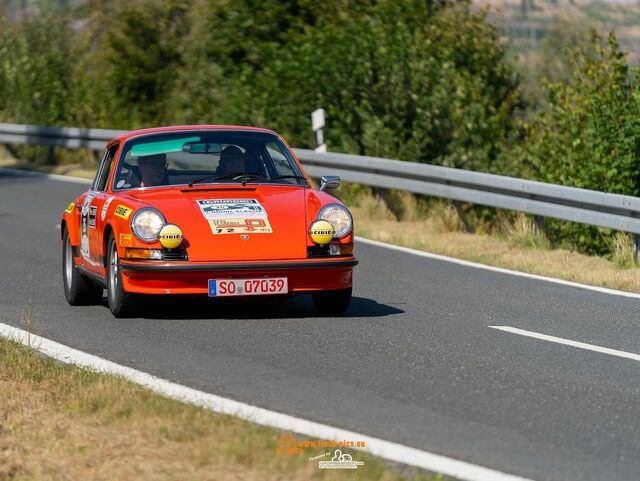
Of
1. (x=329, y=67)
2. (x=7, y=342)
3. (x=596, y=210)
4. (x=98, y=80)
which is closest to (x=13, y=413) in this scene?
(x=7, y=342)

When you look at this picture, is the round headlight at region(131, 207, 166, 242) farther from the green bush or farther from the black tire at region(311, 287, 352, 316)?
the green bush

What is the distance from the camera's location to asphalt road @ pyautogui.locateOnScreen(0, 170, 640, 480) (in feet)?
20.7

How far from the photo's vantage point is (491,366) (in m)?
8.15

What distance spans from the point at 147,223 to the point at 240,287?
0.80 meters

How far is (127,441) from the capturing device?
6.04m

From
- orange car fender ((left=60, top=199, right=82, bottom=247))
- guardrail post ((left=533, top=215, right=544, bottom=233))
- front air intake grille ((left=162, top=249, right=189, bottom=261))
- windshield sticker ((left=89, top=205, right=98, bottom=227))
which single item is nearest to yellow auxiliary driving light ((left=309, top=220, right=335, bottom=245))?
front air intake grille ((left=162, top=249, right=189, bottom=261))

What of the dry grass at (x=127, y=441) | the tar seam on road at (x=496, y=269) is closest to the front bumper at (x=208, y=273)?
the dry grass at (x=127, y=441)

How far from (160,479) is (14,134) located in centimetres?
2380

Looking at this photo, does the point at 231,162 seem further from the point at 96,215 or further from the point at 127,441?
the point at 127,441

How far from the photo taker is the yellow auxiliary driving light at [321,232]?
388 inches

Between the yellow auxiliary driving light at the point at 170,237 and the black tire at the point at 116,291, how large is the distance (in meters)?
0.46

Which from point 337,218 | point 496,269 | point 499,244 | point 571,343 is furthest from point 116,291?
point 499,244

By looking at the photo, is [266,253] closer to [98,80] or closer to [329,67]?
[329,67]

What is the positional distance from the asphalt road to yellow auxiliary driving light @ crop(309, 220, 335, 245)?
1.90ft
